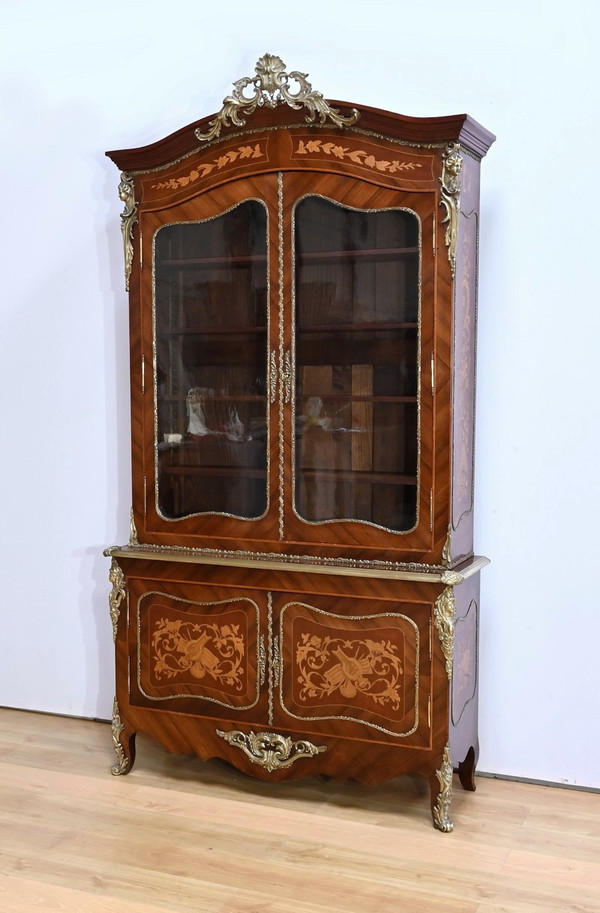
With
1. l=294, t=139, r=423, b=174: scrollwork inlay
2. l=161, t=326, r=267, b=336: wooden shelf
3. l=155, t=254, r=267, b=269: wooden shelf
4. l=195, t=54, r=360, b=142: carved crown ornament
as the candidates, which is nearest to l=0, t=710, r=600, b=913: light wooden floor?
l=161, t=326, r=267, b=336: wooden shelf

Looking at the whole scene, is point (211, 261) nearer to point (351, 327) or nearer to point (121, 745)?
point (351, 327)

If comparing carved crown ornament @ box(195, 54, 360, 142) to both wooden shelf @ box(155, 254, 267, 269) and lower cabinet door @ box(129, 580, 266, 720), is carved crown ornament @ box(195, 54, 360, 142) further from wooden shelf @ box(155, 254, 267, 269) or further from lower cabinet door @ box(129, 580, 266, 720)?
lower cabinet door @ box(129, 580, 266, 720)

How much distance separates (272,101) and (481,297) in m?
0.87

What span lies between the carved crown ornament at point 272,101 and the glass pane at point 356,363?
23 cm

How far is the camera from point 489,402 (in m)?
3.18

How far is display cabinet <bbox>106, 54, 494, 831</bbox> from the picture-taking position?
2.81 metres

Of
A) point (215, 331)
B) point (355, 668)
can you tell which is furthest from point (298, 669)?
point (215, 331)

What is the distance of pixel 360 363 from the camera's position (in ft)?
9.57

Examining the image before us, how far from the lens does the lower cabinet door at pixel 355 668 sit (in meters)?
2.81

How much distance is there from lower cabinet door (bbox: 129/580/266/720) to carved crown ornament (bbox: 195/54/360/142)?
53.7 inches

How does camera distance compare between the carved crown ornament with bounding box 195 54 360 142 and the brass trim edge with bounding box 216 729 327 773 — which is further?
the brass trim edge with bounding box 216 729 327 773

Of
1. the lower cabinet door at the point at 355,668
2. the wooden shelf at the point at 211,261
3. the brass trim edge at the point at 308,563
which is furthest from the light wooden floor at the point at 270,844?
the wooden shelf at the point at 211,261

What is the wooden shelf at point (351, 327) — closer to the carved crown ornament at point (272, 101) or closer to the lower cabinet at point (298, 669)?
the carved crown ornament at point (272, 101)

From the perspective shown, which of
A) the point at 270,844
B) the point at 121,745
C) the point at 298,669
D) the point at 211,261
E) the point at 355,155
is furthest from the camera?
the point at 121,745
